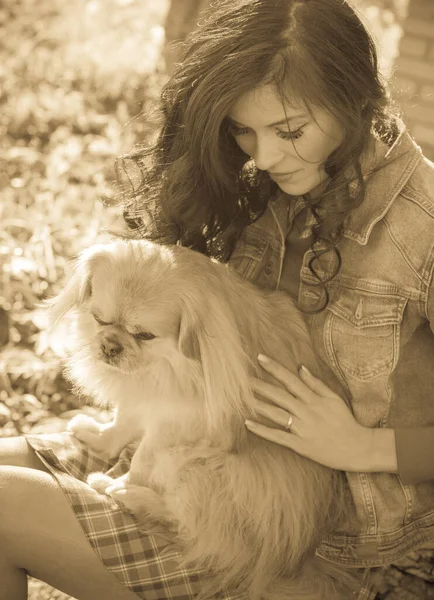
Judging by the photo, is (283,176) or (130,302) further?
(283,176)

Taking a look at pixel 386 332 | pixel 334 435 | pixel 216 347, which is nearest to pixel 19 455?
pixel 216 347

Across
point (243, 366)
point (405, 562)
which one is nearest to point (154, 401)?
point (243, 366)

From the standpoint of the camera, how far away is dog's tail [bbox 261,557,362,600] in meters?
2.02

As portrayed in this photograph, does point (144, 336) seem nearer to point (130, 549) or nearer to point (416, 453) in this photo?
point (130, 549)

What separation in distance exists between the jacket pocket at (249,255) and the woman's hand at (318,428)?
488mm

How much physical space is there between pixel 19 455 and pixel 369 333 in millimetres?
1114

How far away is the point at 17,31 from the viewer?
661 cm

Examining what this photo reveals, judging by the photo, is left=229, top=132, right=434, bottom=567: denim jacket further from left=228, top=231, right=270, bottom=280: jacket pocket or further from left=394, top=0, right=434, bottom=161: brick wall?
left=394, top=0, right=434, bottom=161: brick wall

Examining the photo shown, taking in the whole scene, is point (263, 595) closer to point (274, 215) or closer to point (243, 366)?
point (243, 366)

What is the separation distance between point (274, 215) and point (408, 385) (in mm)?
716

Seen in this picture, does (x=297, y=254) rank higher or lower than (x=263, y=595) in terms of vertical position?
higher

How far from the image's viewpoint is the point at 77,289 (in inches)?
86.5

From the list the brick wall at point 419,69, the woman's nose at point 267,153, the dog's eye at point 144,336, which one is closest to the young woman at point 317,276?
Result: the woman's nose at point 267,153

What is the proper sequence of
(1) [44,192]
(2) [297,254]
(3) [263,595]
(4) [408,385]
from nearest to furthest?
(3) [263,595] → (4) [408,385] → (2) [297,254] → (1) [44,192]
